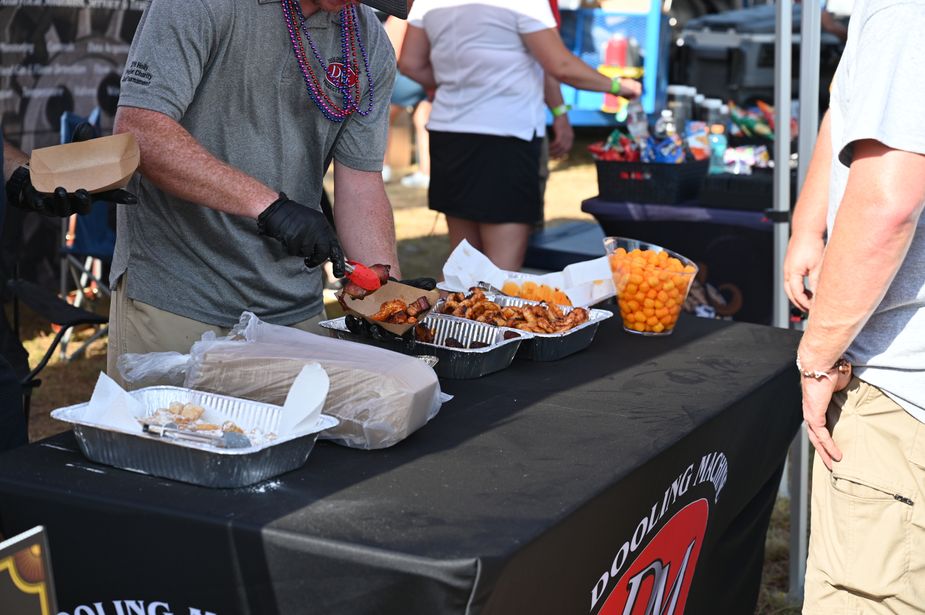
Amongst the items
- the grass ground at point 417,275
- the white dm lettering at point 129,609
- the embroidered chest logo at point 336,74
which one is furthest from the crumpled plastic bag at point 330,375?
the grass ground at point 417,275

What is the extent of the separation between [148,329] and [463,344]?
638mm

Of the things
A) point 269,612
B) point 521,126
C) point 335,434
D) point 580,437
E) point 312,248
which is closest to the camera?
point 269,612

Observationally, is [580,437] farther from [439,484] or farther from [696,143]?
[696,143]

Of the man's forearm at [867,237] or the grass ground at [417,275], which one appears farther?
the grass ground at [417,275]

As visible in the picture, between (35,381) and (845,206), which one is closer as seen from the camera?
(845,206)

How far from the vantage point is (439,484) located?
1.50 meters

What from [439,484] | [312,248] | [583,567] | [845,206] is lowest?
[583,567]

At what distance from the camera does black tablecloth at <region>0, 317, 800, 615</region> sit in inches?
50.8

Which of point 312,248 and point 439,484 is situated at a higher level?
point 312,248

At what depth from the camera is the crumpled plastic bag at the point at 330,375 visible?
1621mm

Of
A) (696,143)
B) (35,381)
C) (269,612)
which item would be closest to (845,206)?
(269,612)

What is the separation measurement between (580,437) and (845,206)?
0.55m

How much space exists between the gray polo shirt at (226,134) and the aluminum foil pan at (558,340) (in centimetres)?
39

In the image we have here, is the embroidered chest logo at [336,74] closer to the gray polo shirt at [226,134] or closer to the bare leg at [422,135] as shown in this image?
the gray polo shirt at [226,134]
